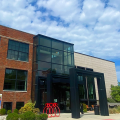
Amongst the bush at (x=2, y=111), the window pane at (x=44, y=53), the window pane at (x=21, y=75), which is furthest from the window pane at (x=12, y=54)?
the bush at (x=2, y=111)

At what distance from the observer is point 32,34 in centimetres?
2231

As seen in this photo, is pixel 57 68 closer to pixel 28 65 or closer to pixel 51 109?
pixel 28 65

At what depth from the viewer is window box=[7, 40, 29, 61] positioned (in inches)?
778

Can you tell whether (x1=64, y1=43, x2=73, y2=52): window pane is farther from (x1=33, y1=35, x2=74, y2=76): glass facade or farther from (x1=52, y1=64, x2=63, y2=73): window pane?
(x1=52, y1=64, x2=63, y2=73): window pane

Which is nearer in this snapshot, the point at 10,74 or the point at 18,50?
the point at 10,74

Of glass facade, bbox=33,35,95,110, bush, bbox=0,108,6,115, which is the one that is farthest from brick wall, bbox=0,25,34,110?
bush, bbox=0,108,6,115

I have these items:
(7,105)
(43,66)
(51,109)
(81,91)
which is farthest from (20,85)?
(81,91)

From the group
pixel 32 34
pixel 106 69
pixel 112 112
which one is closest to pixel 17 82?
pixel 32 34

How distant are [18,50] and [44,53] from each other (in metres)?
3.83

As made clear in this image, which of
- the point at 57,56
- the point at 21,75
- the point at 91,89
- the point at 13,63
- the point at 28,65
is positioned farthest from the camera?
the point at 91,89

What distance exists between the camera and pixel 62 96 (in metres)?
19.8

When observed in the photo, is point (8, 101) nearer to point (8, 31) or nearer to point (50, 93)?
point (50, 93)

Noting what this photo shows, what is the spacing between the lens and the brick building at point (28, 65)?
730 inches

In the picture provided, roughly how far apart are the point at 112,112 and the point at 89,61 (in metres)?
14.4
